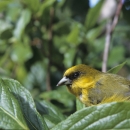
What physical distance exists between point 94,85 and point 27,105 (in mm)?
1343

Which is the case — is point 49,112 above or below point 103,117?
below

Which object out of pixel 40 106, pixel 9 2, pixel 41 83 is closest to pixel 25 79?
pixel 41 83

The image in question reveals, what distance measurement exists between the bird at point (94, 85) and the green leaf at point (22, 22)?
597 millimetres

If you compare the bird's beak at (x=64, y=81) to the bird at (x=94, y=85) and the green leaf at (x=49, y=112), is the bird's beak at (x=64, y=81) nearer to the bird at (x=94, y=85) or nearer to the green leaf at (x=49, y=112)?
the bird at (x=94, y=85)

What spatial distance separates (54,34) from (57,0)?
474 millimetres

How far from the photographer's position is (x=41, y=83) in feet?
12.7

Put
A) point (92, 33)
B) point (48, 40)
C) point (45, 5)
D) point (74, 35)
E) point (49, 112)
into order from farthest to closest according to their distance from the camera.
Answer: point (48, 40) < point (92, 33) < point (74, 35) < point (45, 5) < point (49, 112)

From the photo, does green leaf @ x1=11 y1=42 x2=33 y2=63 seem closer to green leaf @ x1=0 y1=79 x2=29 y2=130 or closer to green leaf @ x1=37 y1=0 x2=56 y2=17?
green leaf @ x1=37 y1=0 x2=56 y2=17

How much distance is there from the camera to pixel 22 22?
123 inches

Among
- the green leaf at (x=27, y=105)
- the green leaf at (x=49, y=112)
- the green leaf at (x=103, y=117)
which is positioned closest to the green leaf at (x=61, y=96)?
the green leaf at (x=49, y=112)

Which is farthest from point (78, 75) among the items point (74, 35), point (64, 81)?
point (74, 35)

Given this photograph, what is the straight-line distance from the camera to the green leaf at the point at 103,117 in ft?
4.35

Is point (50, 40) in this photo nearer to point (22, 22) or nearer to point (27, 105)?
point (22, 22)

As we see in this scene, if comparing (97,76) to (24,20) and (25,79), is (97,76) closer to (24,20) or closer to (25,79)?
(24,20)
